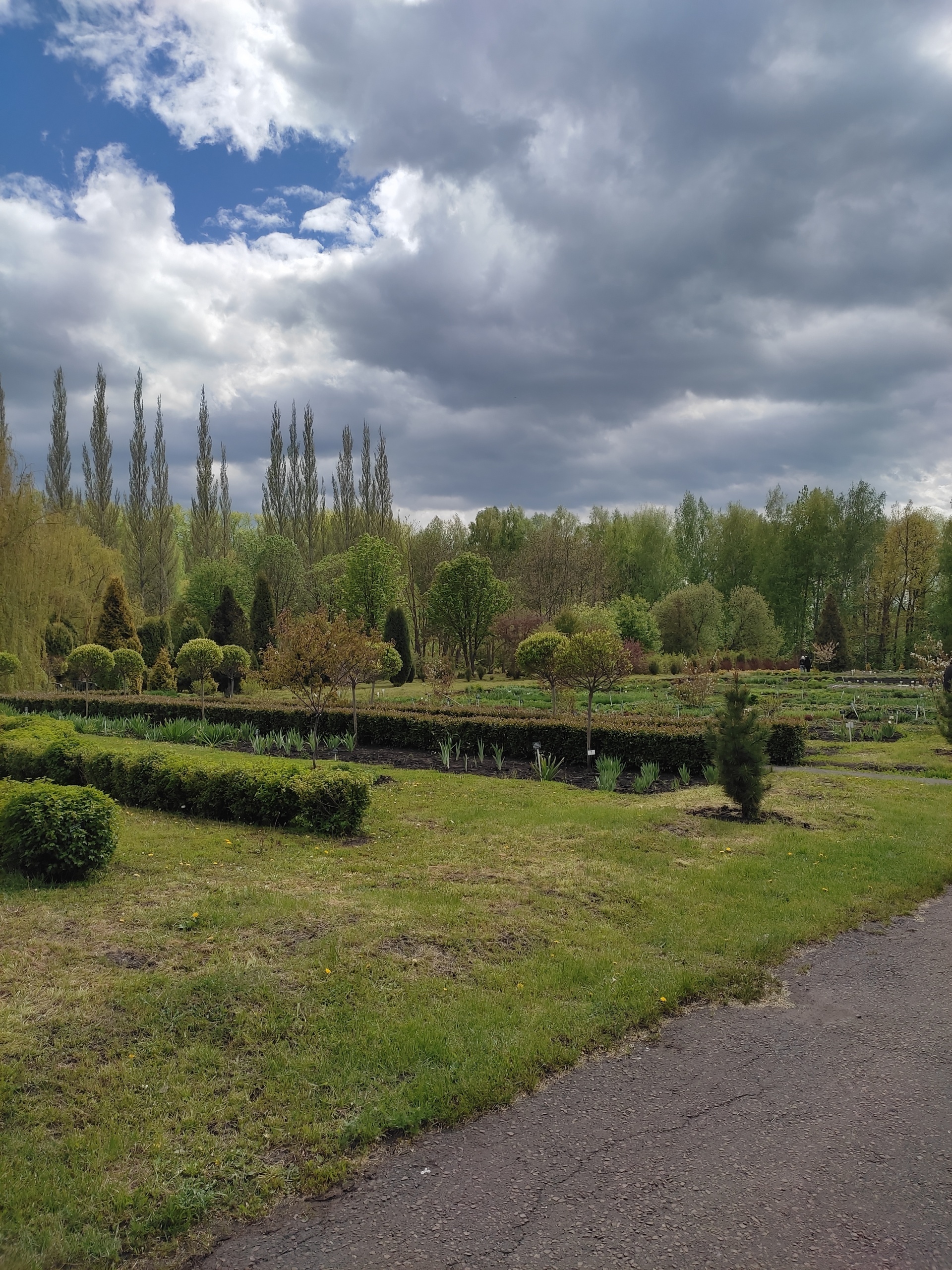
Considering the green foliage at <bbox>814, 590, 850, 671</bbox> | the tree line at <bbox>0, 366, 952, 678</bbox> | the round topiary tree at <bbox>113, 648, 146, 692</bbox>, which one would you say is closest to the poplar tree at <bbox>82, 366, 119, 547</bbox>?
the tree line at <bbox>0, 366, 952, 678</bbox>

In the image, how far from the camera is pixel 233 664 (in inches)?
949

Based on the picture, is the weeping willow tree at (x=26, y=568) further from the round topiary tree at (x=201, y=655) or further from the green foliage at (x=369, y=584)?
the green foliage at (x=369, y=584)

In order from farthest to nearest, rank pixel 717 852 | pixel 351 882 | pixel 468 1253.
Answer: pixel 717 852 → pixel 351 882 → pixel 468 1253

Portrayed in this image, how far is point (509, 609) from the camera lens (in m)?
38.5

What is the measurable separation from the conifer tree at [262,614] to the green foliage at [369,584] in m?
3.66

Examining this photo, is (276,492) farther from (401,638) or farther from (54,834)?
(54,834)

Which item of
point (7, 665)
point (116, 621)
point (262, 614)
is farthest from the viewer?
point (262, 614)

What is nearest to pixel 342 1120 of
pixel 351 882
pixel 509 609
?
pixel 351 882

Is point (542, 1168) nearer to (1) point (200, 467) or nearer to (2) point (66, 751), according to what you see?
(2) point (66, 751)

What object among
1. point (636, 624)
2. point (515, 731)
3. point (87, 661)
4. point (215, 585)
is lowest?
point (515, 731)

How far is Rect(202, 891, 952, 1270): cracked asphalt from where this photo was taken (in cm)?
262

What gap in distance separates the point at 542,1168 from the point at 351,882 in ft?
11.7

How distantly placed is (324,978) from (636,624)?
3645 centimetres

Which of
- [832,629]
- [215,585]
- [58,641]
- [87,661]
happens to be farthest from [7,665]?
[832,629]
